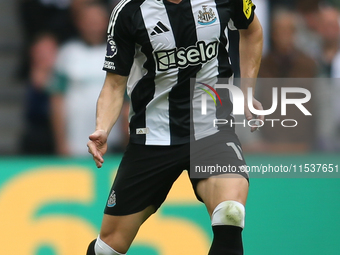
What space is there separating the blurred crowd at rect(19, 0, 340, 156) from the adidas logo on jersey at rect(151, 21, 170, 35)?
2041 mm

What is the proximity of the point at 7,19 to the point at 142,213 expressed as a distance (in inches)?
121

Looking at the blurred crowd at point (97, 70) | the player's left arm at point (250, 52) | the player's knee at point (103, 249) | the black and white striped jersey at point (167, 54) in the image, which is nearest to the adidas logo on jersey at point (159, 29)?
the black and white striped jersey at point (167, 54)

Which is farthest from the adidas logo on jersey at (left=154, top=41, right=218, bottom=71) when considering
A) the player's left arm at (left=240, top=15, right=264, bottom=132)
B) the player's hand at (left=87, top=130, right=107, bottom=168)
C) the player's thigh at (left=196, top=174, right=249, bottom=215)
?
the player's thigh at (left=196, top=174, right=249, bottom=215)

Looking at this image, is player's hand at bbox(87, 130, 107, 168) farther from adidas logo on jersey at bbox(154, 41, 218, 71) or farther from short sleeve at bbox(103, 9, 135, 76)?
adidas logo on jersey at bbox(154, 41, 218, 71)

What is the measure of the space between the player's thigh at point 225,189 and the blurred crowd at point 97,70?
6.58 ft

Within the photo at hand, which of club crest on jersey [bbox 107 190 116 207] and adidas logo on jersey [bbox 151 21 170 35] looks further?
club crest on jersey [bbox 107 190 116 207]

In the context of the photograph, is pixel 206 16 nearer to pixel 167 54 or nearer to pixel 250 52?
pixel 167 54

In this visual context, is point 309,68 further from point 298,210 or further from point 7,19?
point 7,19

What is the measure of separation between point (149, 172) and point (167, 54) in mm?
703

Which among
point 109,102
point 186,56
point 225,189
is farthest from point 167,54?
point 225,189

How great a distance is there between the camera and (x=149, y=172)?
359cm

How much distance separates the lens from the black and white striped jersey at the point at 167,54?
346 centimetres

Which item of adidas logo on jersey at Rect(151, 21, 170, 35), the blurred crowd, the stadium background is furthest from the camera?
the blurred crowd

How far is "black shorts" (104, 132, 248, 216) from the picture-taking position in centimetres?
352
